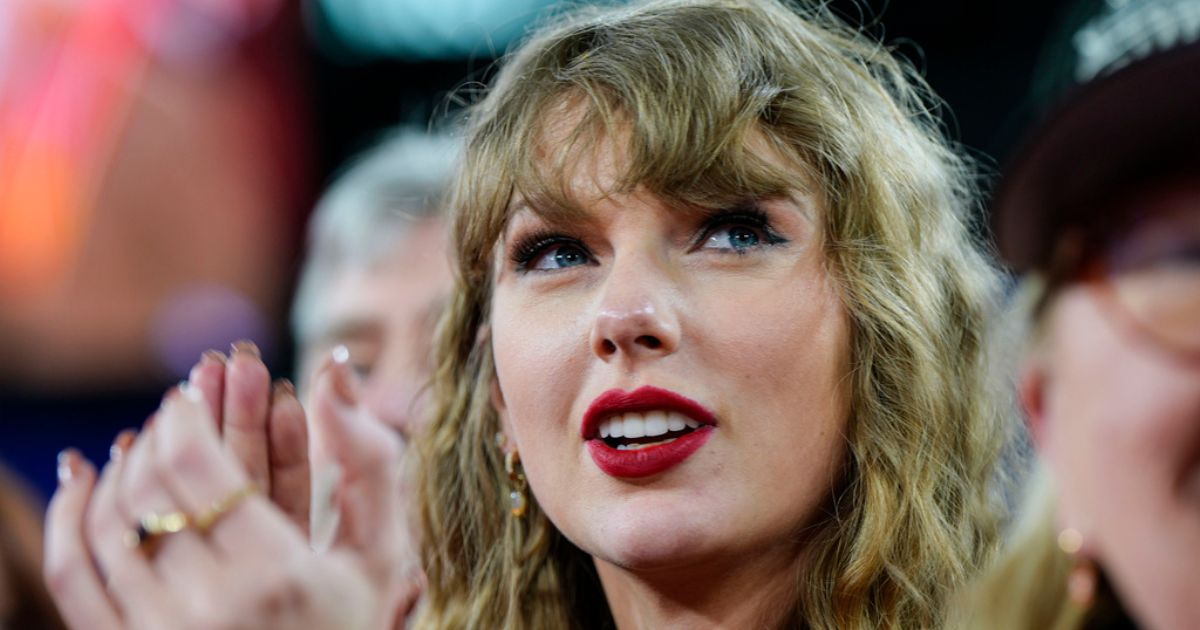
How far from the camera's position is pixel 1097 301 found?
1.08m

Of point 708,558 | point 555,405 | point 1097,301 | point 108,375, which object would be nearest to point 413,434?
point 555,405

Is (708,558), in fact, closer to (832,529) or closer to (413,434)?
(832,529)

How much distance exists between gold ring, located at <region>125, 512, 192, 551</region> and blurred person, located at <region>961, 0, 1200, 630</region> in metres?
0.85

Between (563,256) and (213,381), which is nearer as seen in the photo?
(213,381)

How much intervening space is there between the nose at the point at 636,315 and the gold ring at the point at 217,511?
489 millimetres

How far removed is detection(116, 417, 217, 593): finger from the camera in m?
1.41

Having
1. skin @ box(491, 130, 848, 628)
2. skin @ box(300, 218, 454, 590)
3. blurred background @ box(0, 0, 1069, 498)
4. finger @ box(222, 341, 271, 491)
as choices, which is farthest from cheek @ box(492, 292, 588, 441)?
blurred background @ box(0, 0, 1069, 498)

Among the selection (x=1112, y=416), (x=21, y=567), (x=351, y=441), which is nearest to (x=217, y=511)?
(x=351, y=441)

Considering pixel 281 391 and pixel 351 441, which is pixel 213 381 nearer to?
pixel 281 391

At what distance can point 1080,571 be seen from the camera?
1.11 metres

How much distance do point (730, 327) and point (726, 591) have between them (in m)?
0.35

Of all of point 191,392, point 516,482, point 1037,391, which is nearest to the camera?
point 1037,391

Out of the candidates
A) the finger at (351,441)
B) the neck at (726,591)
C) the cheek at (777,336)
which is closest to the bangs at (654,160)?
the cheek at (777,336)

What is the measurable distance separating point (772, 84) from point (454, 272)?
61cm
